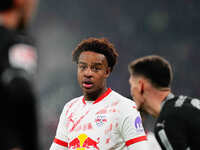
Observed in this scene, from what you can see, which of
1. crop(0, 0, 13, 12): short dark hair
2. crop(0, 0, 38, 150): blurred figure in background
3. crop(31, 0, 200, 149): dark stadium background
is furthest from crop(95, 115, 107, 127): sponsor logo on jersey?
crop(31, 0, 200, 149): dark stadium background

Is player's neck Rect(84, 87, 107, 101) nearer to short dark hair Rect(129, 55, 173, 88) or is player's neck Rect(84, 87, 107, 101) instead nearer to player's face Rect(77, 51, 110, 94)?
player's face Rect(77, 51, 110, 94)

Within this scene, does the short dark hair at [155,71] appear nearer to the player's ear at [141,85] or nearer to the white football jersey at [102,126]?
the player's ear at [141,85]

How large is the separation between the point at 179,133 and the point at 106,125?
0.60 metres

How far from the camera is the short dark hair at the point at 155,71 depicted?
3441mm

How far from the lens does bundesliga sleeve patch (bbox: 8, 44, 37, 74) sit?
50.6 inches

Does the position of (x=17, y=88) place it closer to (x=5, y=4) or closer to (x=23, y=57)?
(x=23, y=57)

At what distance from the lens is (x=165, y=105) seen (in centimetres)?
A: 293

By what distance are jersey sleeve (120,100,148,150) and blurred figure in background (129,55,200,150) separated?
5.4 inches

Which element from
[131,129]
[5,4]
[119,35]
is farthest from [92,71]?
[119,35]

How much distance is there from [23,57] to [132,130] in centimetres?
167

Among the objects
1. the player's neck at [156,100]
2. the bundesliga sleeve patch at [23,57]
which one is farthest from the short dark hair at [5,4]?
the player's neck at [156,100]

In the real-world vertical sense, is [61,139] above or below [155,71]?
below

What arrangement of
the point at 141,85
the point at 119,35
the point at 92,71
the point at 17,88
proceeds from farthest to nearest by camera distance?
the point at 119,35, the point at 141,85, the point at 92,71, the point at 17,88

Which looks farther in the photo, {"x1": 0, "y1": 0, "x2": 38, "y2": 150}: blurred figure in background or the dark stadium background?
the dark stadium background
